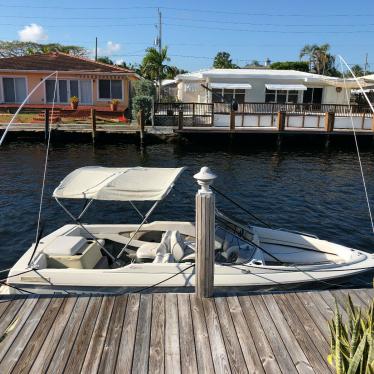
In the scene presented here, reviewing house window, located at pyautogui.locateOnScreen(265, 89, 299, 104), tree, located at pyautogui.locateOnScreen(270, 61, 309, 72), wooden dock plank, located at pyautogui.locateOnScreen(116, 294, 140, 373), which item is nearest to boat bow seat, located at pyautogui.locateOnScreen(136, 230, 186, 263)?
wooden dock plank, located at pyautogui.locateOnScreen(116, 294, 140, 373)

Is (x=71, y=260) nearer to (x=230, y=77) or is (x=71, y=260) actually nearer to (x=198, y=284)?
(x=198, y=284)

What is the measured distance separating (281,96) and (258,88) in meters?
2.39

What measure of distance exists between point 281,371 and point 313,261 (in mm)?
4443

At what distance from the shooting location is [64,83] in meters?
30.7

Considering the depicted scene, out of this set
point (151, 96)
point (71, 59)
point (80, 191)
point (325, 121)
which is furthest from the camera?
point (71, 59)

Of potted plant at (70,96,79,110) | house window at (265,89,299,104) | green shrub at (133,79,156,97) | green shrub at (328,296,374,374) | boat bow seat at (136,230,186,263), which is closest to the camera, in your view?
green shrub at (328,296,374,374)

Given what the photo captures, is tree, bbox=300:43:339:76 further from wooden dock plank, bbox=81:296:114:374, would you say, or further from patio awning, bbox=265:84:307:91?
wooden dock plank, bbox=81:296:114:374

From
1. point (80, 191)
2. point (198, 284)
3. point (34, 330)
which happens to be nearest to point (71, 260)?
point (80, 191)

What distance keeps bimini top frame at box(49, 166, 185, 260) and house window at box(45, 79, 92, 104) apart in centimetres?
2453

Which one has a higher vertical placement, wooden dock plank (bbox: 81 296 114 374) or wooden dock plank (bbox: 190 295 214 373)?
wooden dock plank (bbox: 190 295 214 373)

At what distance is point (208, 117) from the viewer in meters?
26.4

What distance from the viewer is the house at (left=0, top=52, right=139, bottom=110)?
30375 millimetres

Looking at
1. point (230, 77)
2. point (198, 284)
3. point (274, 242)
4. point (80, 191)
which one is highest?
point (230, 77)

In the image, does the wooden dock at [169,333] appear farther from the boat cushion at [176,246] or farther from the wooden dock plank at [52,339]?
the boat cushion at [176,246]
